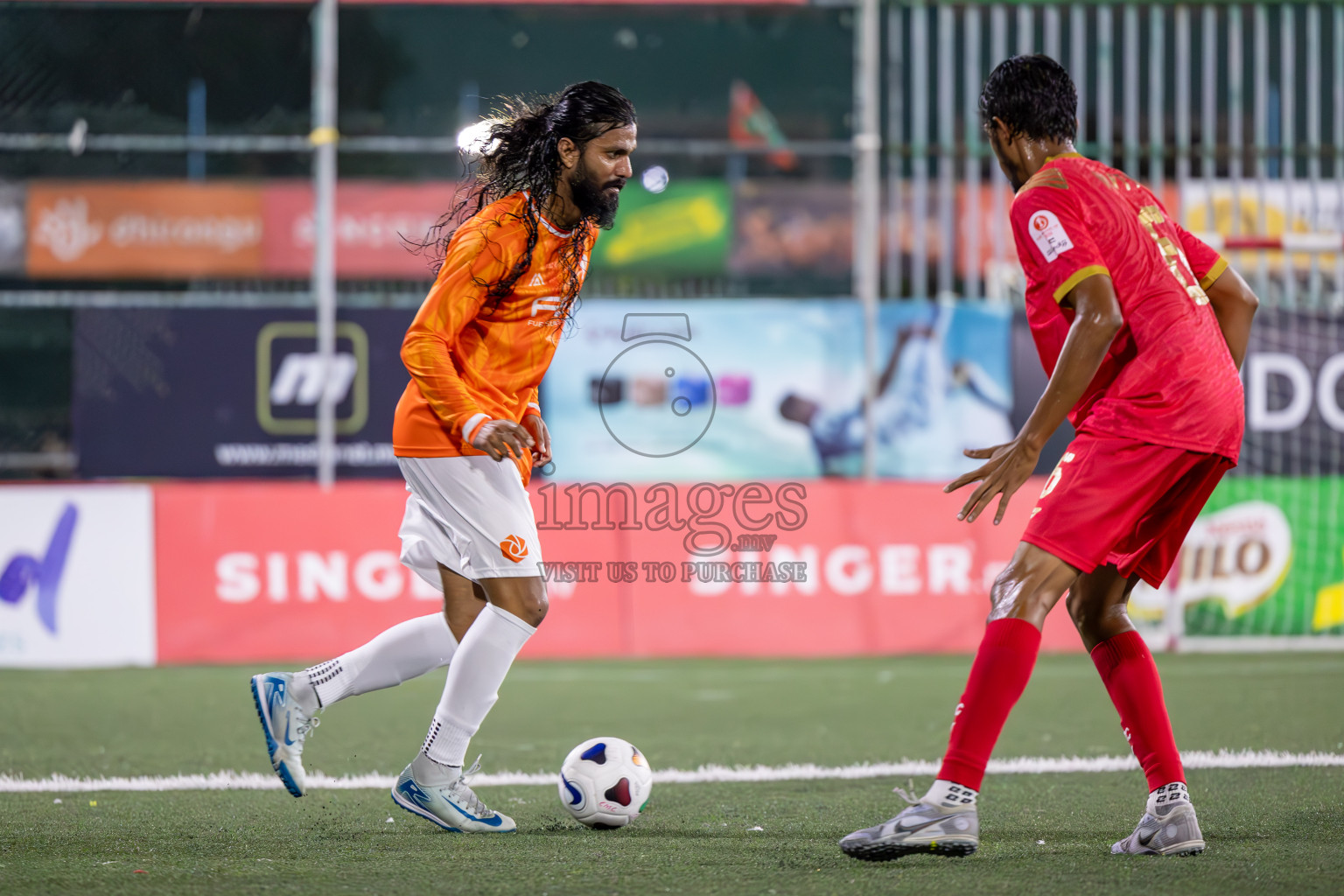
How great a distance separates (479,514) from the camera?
4223mm

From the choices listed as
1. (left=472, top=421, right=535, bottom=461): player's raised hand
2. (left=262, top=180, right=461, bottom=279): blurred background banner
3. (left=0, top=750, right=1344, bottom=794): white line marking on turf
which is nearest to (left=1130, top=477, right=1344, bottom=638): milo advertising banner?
(left=0, top=750, right=1344, bottom=794): white line marking on turf

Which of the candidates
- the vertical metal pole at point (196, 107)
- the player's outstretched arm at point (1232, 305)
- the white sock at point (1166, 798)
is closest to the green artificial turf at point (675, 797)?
the white sock at point (1166, 798)

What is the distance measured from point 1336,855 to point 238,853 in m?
2.77

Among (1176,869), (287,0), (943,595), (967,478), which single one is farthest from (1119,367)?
(287,0)

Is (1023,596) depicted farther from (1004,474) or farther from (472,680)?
(472,680)

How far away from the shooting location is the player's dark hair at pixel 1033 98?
12.5 ft

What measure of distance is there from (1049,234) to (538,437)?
5.10 feet

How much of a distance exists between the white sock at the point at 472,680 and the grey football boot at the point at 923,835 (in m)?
1.18

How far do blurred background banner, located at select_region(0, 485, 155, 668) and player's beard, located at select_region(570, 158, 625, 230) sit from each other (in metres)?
5.38

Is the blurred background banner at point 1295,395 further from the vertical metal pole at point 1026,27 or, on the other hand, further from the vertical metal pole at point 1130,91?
the vertical metal pole at point 1026,27

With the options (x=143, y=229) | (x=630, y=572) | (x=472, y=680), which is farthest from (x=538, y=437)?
(x=143, y=229)

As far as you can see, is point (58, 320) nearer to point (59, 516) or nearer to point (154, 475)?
point (154, 475)

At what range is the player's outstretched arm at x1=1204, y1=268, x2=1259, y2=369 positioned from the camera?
3.95 meters

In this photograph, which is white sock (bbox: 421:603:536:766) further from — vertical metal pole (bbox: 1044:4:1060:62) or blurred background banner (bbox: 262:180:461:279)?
blurred background banner (bbox: 262:180:461:279)
